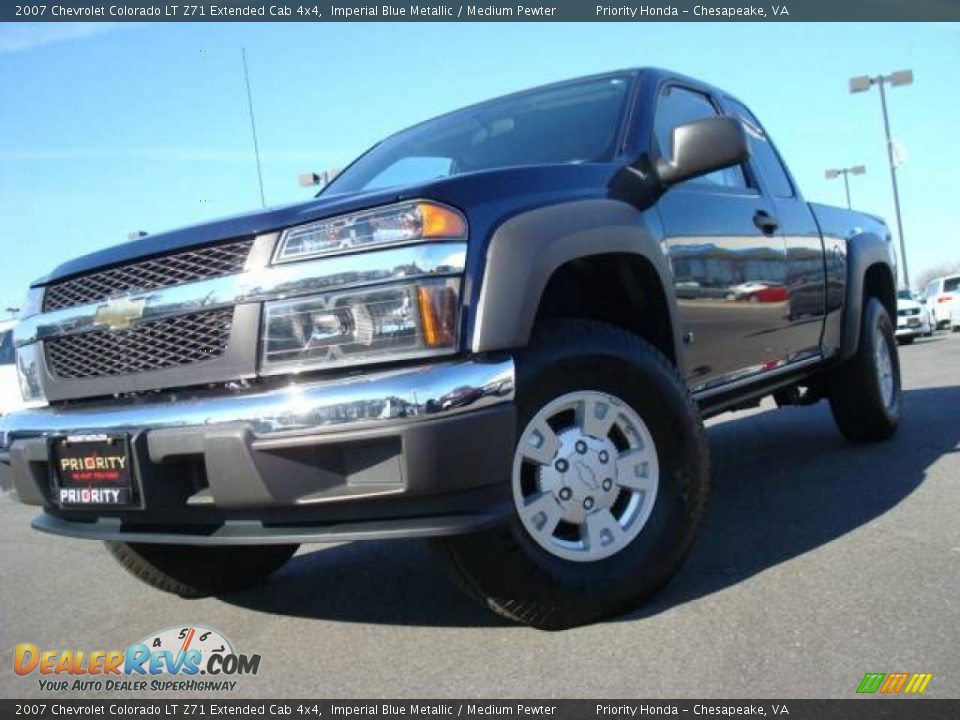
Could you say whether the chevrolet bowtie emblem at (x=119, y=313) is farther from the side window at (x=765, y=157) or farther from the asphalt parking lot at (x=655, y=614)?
the side window at (x=765, y=157)

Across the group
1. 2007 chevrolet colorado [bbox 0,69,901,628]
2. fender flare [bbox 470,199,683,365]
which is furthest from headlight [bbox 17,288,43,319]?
fender flare [bbox 470,199,683,365]

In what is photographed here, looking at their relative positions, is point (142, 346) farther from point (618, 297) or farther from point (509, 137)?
point (509, 137)

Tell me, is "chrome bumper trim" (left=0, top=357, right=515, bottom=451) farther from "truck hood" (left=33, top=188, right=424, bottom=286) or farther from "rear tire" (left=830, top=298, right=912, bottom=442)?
"rear tire" (left=830, top=298, right=912, bottom=442)

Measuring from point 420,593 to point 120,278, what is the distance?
1483mm

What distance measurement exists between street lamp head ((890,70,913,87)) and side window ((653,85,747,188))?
26874 mm

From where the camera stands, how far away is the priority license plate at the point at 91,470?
2.53m

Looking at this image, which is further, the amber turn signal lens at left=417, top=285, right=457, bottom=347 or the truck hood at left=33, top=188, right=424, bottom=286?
the truck hood at left=33, top=188, right=424, bottom=286

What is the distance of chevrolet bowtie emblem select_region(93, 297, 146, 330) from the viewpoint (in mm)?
2695

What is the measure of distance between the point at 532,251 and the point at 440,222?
29 cm

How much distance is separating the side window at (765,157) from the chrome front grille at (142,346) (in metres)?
3.16

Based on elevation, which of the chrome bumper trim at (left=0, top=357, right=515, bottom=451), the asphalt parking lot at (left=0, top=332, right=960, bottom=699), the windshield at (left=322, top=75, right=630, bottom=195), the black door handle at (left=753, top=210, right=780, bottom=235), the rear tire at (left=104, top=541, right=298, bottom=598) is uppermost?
the windshield at (left=322, top=75, right=630, bottom=195)

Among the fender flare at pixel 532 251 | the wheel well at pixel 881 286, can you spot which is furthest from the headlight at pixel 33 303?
the wheel well at pixel 881 286
